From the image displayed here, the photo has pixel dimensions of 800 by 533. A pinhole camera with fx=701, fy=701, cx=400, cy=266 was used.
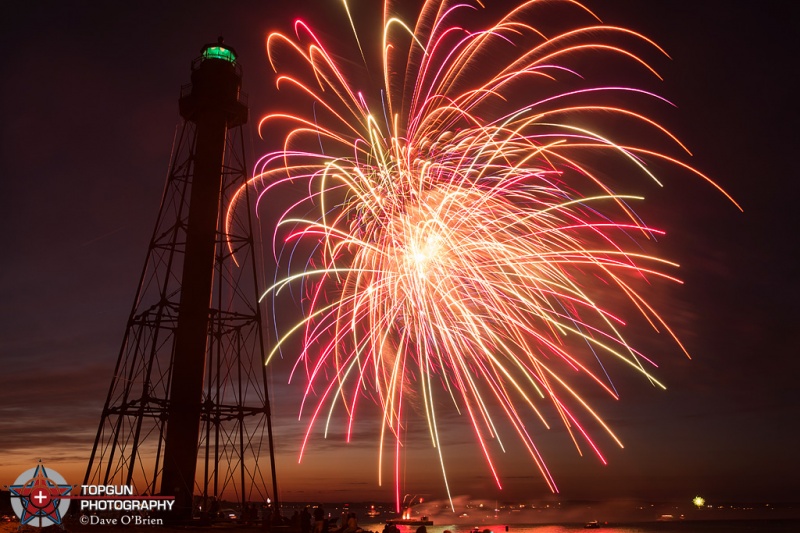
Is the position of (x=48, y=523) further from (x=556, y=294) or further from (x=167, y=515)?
(x=556, y=294)

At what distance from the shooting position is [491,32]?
27.4 meters

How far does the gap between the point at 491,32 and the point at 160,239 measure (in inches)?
733

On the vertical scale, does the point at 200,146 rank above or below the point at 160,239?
above

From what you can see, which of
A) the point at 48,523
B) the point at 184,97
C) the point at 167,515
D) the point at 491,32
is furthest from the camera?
the point at 184,97

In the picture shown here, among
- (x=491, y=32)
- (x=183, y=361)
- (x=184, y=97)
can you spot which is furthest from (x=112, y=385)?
(x=491, y=32)

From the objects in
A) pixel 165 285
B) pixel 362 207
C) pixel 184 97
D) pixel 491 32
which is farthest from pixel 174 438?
pixel 491 32

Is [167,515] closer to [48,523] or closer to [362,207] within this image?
[48,523]

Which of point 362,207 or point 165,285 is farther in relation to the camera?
point 165,285

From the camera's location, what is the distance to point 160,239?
34469 mm

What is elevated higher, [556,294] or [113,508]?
[556,294]

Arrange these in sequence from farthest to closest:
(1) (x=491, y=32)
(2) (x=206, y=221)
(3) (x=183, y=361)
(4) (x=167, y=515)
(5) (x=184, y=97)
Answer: (5) (x=184, y=97) → (2) (x=206, y=221) → (3) (x=183, y=361) → (4) (x=167, y=515) → (1) (x=491, y=32)

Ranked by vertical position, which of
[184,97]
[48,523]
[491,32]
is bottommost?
[48,523]

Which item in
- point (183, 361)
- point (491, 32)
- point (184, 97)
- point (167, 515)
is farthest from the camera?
point (184, 97)

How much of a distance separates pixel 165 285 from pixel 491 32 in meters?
18.5
